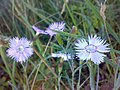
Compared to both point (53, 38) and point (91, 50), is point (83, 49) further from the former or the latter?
point (53, 38)

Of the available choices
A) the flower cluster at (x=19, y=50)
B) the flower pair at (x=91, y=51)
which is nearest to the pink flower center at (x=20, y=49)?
the flower cluster at (x=19, y=50)

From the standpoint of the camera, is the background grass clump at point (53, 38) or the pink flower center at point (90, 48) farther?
the background grass clump at point (53, 38)

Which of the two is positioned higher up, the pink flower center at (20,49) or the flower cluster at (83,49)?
the pink flower center at (20,49)

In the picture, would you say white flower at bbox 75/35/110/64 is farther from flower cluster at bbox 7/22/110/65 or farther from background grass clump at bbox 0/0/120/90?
background grass clump at bbox 0/0/120/90

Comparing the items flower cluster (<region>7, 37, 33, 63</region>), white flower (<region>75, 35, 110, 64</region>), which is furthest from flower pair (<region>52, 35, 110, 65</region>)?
flower cluster (<region>7, 37, 33, 63</region>)

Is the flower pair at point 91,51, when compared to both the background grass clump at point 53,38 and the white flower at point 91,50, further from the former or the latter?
the background grass clump at point 53,38

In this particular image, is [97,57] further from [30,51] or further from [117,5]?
[117,5]
